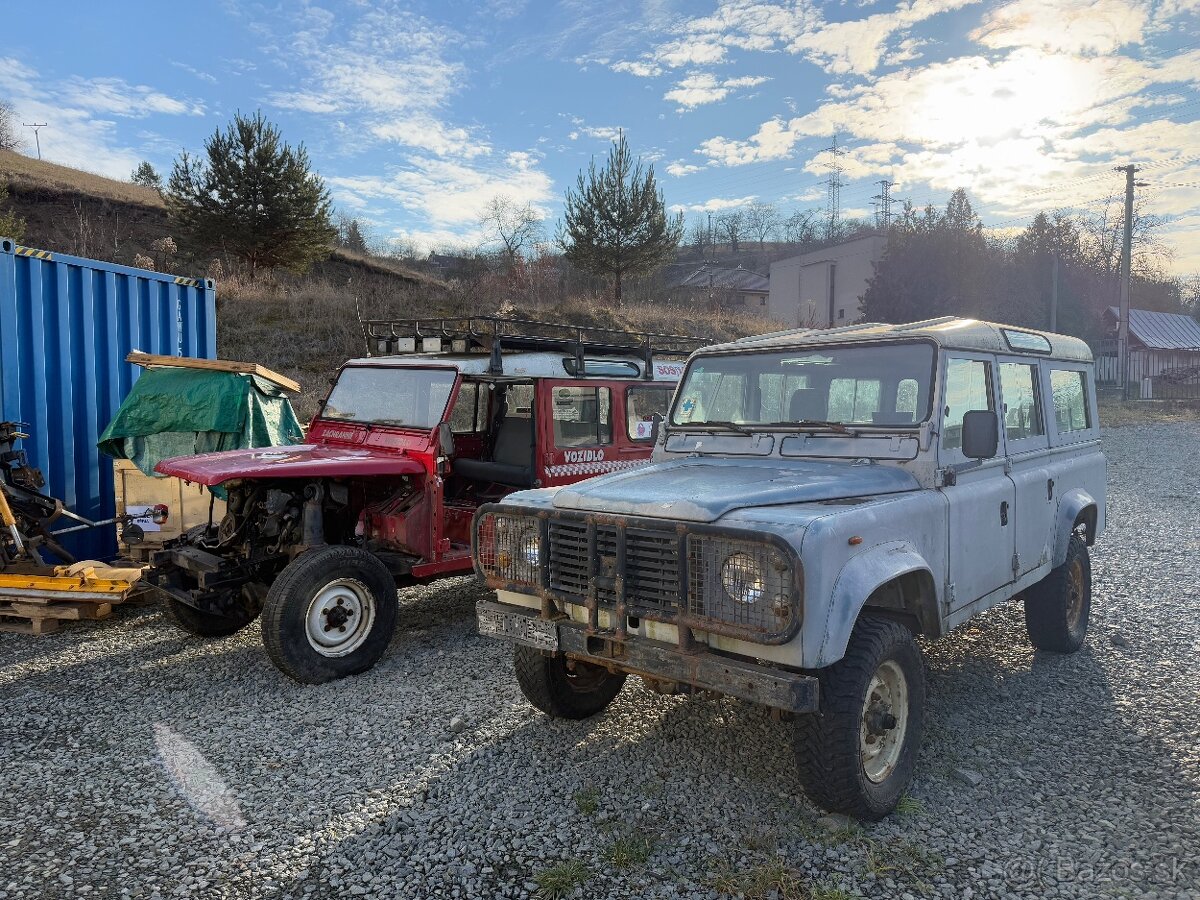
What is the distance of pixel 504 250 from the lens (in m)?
40.9

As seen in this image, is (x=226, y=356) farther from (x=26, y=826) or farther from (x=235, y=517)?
(x=26, y=826)

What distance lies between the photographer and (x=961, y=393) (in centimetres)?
404

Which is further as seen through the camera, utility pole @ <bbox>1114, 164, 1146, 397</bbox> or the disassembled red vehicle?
utility pole @ <bbox>1114, 164, 1146, 397</bbox>

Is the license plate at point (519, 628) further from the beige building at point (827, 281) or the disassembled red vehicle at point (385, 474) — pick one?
the beige building at point (827, 281)

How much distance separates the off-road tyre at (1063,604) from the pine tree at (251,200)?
2363cm

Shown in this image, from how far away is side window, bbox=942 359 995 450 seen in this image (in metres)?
3.87

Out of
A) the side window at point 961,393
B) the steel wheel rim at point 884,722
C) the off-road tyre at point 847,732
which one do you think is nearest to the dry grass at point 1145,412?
the side window at point 961,393

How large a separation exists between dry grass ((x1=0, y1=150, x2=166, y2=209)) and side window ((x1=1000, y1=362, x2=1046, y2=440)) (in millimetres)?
41354

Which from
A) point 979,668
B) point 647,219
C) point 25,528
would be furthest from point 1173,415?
point 25,528

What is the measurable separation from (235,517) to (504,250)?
37372mm

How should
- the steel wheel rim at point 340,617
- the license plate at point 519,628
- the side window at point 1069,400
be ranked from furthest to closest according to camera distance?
the side window at point 1069,400 → the steel wheel rim at point 340,617 → the license plate at point 519,628

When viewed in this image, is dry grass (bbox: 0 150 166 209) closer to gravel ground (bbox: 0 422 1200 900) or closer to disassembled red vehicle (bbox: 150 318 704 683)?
disassembled red vehicle (bbox: 150 318 704 683)

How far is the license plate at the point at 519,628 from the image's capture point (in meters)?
3.46

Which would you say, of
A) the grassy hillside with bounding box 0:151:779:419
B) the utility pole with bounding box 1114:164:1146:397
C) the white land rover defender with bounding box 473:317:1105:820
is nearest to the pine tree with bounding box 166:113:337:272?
the grassy hillside with bounding box 0:151:779:419
